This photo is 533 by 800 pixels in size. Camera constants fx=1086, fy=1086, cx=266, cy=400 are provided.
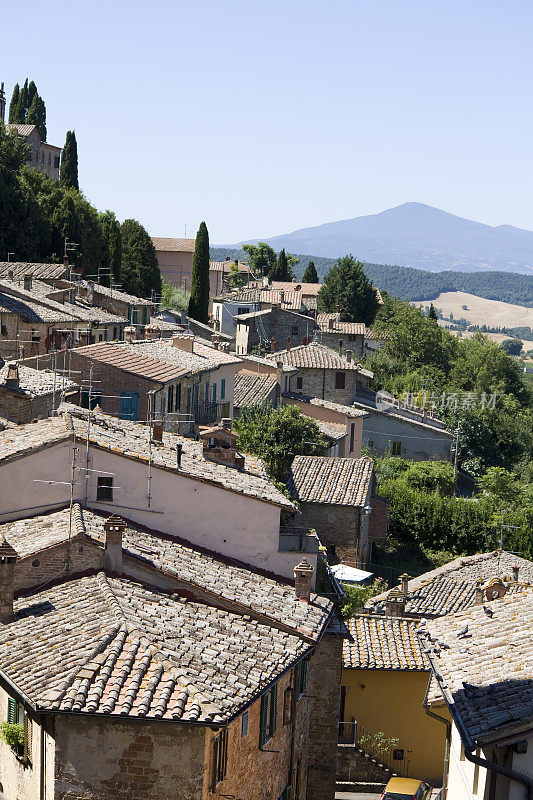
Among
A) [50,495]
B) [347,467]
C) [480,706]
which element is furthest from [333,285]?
[480,706]

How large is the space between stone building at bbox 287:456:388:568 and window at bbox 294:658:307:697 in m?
18.3

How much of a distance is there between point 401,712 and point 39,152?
81056 millimetres

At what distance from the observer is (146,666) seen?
48.1 feet

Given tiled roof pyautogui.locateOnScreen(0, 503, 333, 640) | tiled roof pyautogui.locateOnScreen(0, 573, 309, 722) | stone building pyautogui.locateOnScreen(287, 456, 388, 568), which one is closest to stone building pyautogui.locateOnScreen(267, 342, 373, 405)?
stone building pyautogui.locateOnScreen(287, 456, 388, 568)

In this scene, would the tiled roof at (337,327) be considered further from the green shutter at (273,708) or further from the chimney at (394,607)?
the green shutter at (273,708)

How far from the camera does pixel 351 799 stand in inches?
A: 944

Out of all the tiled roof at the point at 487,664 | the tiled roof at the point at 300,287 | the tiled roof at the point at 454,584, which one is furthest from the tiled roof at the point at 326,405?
the tiled roof at the point at 300,287

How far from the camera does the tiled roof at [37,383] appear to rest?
28225 mm

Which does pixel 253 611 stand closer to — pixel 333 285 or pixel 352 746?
pixel 352 746

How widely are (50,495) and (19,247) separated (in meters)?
47.6

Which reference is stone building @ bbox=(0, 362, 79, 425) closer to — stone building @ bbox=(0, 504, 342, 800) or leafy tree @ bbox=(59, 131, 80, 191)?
stone building @ bbox=(0, 504, 342, 800)

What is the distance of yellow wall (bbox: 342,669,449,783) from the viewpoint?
2772 cm

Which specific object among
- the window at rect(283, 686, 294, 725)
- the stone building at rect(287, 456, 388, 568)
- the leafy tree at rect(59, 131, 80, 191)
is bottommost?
the stone building at rect(287, 456, 388, 568)

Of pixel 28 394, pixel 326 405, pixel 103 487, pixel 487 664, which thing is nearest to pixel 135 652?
pixel 487 664
